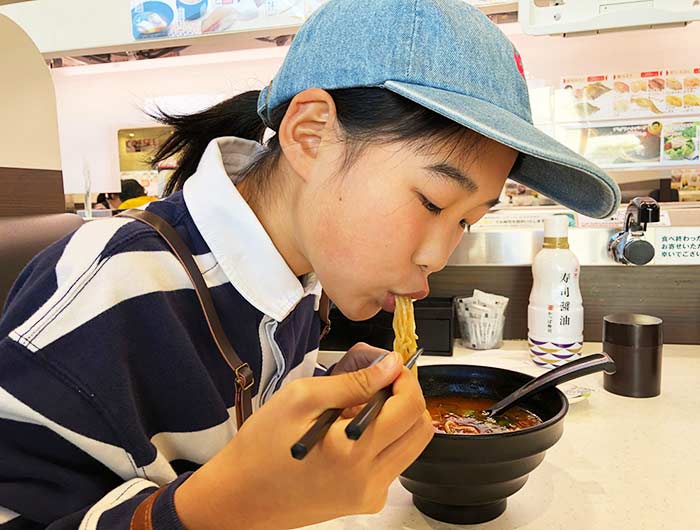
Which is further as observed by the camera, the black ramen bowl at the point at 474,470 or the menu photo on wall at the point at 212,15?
the menu photo on wall at the point at 212,15

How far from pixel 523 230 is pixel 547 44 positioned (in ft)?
7.20

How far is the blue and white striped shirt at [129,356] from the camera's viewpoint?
669 mm

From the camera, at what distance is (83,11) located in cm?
273

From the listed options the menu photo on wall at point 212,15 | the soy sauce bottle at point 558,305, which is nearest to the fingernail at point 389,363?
the soy sauce bottle at point 558,305

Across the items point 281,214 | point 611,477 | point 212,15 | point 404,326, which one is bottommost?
point 611,477

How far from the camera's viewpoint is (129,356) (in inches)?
29.8

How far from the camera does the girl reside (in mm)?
625

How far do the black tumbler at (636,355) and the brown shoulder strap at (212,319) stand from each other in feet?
2.98

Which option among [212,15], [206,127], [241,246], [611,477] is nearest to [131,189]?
[212,15]

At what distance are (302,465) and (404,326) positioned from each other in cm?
49

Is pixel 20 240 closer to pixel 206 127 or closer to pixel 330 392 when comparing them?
pixel 206 127

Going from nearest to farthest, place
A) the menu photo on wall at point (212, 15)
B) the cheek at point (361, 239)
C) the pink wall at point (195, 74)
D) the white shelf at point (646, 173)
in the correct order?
the cheek at point (361, 239)
the menu photo on wall at point (212, 15)
the white shelf at point (646, 173)
the pink wall at point (195, 74)

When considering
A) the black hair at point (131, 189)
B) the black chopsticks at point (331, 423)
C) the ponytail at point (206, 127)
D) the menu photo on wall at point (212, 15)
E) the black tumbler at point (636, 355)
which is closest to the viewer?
the black chopsticks at point (331, 423)

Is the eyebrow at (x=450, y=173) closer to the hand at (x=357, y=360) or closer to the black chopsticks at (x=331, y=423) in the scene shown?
the black chopsticks at (x=331, y=423)
